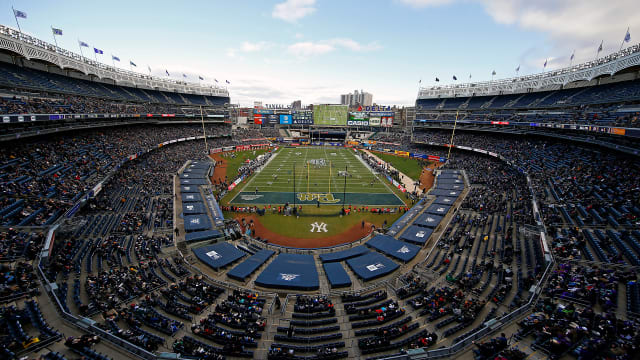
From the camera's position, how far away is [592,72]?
131ft

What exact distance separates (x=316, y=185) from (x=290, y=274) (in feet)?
83.3

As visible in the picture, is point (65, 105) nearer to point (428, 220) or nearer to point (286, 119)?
point (428, 220)

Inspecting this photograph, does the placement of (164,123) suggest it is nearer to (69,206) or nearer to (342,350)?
(69,206)

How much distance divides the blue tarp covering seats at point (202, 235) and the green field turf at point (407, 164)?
120 ft

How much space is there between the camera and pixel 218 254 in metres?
19.8

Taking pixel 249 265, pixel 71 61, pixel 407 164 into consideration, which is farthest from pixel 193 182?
pixel 407 164

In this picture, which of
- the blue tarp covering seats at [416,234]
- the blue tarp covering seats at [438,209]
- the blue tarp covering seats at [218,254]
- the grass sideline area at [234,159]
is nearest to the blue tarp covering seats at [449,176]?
the blue tarp covering seats at [438,209]

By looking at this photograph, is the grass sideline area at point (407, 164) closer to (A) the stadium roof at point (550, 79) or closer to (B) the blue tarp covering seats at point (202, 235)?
(A) the stadium roof at point (550, 79)

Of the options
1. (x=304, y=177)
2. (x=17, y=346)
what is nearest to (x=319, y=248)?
(x=17, y=346)

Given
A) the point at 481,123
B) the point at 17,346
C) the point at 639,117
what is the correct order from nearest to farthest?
the point at 17,346, the point at 639,117, the point at 481,123

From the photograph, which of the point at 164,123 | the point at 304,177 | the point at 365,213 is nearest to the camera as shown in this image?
the point at 365,213

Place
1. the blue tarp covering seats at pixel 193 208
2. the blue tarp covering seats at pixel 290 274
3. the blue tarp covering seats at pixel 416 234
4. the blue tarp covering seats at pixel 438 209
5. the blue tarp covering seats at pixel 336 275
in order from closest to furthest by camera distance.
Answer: the blue tarp covering seats at pixel 290 274
the blue tarp covering seats at pixel 336 275
the blue tarp covering seats at pixel 416 234
the blue tarp covering seats at pixel 193 208
the blue tarp covering seats at pixel 438 209

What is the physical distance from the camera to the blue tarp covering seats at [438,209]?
28452 millimetres

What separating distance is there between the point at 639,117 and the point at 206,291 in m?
43.2
